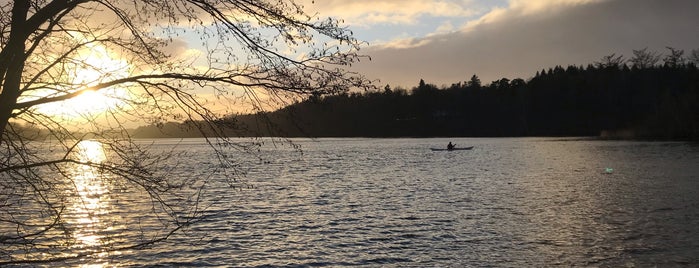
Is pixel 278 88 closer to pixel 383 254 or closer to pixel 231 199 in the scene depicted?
pixel 383 254

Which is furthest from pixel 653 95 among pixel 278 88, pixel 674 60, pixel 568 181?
pixel 278 88

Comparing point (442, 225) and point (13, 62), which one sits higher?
point (13, 62)

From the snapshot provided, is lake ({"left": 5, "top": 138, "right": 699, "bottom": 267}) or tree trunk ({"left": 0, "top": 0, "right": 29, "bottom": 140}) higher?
tree trunk ({"left": 0, "top": 0, "right": 29, "bottom": 140})

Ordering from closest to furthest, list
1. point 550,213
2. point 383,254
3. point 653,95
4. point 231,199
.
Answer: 1. point 383,254
2. point 550,213
3. point 231,199
4. point 653,95

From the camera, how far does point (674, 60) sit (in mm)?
186750

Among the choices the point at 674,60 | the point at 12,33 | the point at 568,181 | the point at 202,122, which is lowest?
the point at 568,181

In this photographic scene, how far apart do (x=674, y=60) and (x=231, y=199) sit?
7584 inches

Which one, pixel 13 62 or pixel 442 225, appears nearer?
pixel 13 62

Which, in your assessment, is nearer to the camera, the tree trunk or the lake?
the tree trunk

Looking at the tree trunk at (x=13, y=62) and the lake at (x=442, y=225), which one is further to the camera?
the lake at (x=442, y=225)

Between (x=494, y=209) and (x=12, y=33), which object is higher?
(x=12, y=33)

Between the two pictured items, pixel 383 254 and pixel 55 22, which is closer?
pixel 55 22

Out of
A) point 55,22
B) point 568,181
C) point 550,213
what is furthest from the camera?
point 568,181

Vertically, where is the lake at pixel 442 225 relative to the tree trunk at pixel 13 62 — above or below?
below
